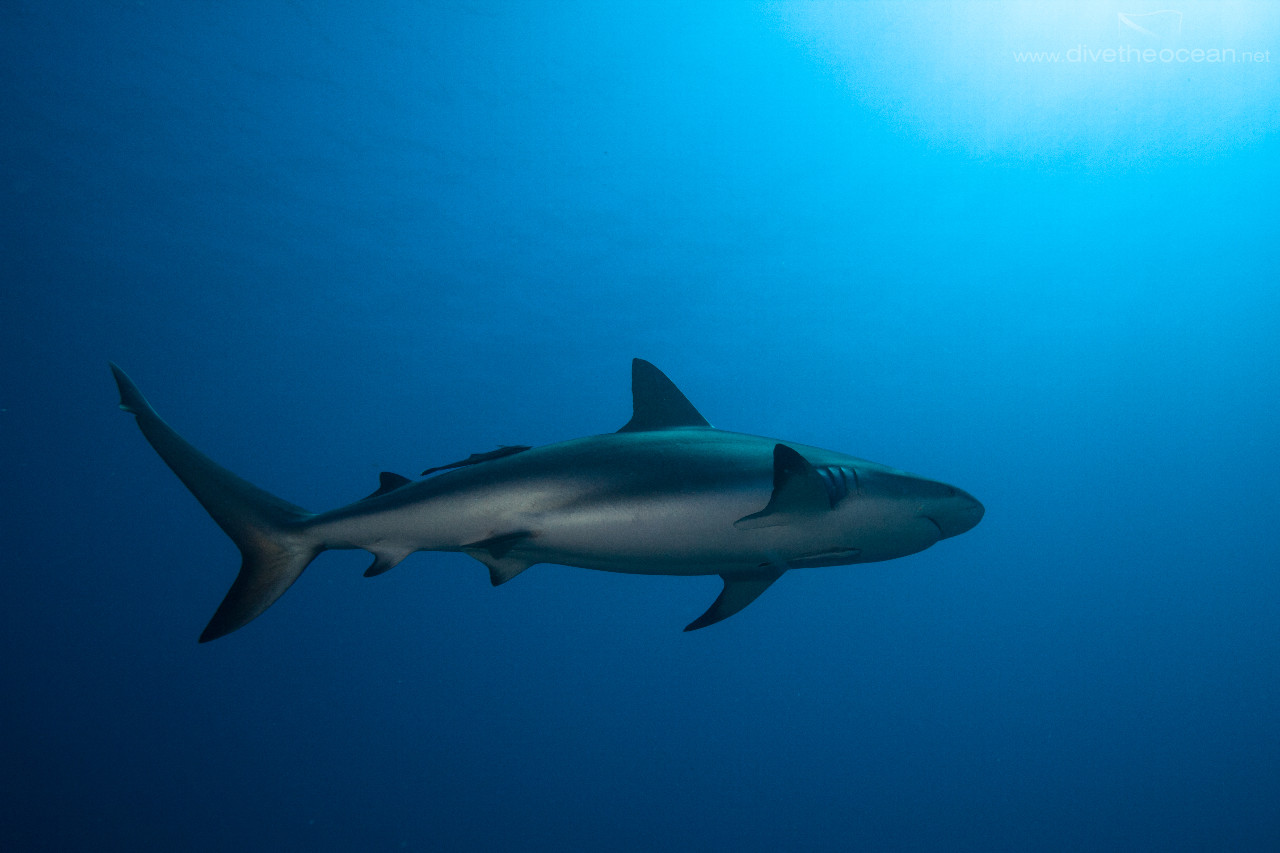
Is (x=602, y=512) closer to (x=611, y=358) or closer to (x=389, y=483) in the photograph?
(x=389, y=483)

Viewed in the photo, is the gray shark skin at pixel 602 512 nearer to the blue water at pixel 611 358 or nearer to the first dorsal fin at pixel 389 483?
the first dorsal fin at pixel 389 483

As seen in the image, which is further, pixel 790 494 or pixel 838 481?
pixel 838 481

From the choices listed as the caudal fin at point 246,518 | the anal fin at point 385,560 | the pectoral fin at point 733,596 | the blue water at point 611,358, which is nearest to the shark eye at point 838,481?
the pectoral fin at point 733,596

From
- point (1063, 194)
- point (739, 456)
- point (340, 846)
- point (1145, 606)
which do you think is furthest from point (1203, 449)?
point (340, 846)

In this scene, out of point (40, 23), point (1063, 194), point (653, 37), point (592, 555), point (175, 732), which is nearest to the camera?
point (592, 555)

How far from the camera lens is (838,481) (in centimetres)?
305

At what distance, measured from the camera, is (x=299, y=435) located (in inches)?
791

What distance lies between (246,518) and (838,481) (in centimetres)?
286

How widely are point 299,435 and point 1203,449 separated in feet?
88.2

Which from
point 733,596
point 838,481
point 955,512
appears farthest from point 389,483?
point 955,512

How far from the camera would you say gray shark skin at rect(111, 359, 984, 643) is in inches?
113

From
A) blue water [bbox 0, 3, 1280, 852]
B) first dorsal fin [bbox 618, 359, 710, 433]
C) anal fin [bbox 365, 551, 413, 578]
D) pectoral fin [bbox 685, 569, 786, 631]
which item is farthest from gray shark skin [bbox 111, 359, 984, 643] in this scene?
blue water [bbox 0, 3, 1280, 852]

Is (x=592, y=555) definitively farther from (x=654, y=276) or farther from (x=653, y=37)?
(x=654, y=276)

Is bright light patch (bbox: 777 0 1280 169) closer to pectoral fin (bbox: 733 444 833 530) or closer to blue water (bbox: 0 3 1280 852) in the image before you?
blue water (bbox: 0 3 1280 852)
